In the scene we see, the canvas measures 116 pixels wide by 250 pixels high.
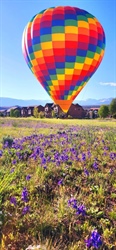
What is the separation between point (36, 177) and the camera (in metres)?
6.31

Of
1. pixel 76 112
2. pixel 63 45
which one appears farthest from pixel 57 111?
pixel 63 45

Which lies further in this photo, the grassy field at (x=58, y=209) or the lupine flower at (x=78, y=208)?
the lupine flower at (x=78, y=208)

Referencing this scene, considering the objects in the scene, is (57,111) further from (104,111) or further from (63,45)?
(63,45)

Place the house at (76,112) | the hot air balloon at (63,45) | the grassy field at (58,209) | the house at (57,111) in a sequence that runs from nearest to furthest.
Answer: the grassy field at (58,209)
the hot air balloon at (63,45)
the house at (57,111)
the house at (76,112)

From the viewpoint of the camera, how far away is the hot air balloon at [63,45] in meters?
19.5

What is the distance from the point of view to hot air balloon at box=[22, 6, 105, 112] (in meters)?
19.5

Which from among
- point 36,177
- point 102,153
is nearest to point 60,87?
point 102,153

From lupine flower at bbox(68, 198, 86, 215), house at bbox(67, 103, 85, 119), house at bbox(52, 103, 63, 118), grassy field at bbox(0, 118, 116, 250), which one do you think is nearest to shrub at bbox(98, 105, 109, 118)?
house at bbox(67, 103, 85, 119)

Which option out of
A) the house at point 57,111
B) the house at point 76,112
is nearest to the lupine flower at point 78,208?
the house at point 57,111

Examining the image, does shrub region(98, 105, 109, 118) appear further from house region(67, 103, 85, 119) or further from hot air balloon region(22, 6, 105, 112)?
hot air balloon region(22, 6, 105, 112)

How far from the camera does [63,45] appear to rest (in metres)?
19.5

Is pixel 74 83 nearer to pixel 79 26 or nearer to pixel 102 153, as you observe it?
pixel 79 26

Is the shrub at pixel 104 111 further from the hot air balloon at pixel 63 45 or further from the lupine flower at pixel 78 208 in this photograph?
the lupine flower at pixel 78 208

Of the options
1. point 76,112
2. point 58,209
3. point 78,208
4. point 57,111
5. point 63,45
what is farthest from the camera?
point 76,112
